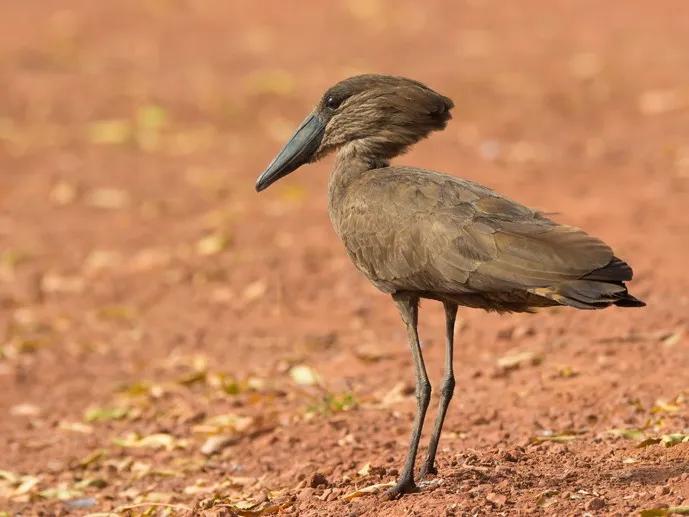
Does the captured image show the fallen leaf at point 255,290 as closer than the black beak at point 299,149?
No

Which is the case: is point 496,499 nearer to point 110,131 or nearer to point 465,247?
point 465,247

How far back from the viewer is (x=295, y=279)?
415 inches

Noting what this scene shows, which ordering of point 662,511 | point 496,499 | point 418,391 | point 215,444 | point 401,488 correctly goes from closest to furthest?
point 662,511 < point 496,499 < point 401,488 < point 418,391 < point 215,444

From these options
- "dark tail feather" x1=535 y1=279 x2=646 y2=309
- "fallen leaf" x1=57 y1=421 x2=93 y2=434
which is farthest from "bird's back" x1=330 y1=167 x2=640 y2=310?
"fallen leaf" x1=57 y1=421 x2=93 y2=434

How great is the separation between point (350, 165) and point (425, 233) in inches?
28.6

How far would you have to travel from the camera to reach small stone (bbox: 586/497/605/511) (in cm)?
510

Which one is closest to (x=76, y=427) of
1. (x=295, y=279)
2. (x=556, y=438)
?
(x=295, y=279)

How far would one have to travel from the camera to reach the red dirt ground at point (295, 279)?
21.9 feet

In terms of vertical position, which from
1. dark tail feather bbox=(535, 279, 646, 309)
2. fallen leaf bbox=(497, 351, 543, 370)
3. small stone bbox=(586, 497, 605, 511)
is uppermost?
fallen leaf bbox=(497, 351, 543, 370)

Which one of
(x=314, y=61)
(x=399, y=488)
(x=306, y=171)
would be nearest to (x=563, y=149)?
(x=306, y=171)

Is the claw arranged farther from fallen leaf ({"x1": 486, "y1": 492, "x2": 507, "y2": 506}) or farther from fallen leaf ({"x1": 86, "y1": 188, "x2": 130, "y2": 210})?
fallen leaf ({"x1": 86, "y1": 188, "x2": 130, "y2": 210})

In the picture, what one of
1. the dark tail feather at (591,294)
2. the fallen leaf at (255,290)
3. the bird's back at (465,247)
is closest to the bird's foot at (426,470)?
the bird's back at (465,247)

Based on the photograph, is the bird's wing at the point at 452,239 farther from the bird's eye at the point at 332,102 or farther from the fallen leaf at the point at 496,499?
the fallen leaf at the point at 496,499

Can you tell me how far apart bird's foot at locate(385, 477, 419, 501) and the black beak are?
5.23 feet
